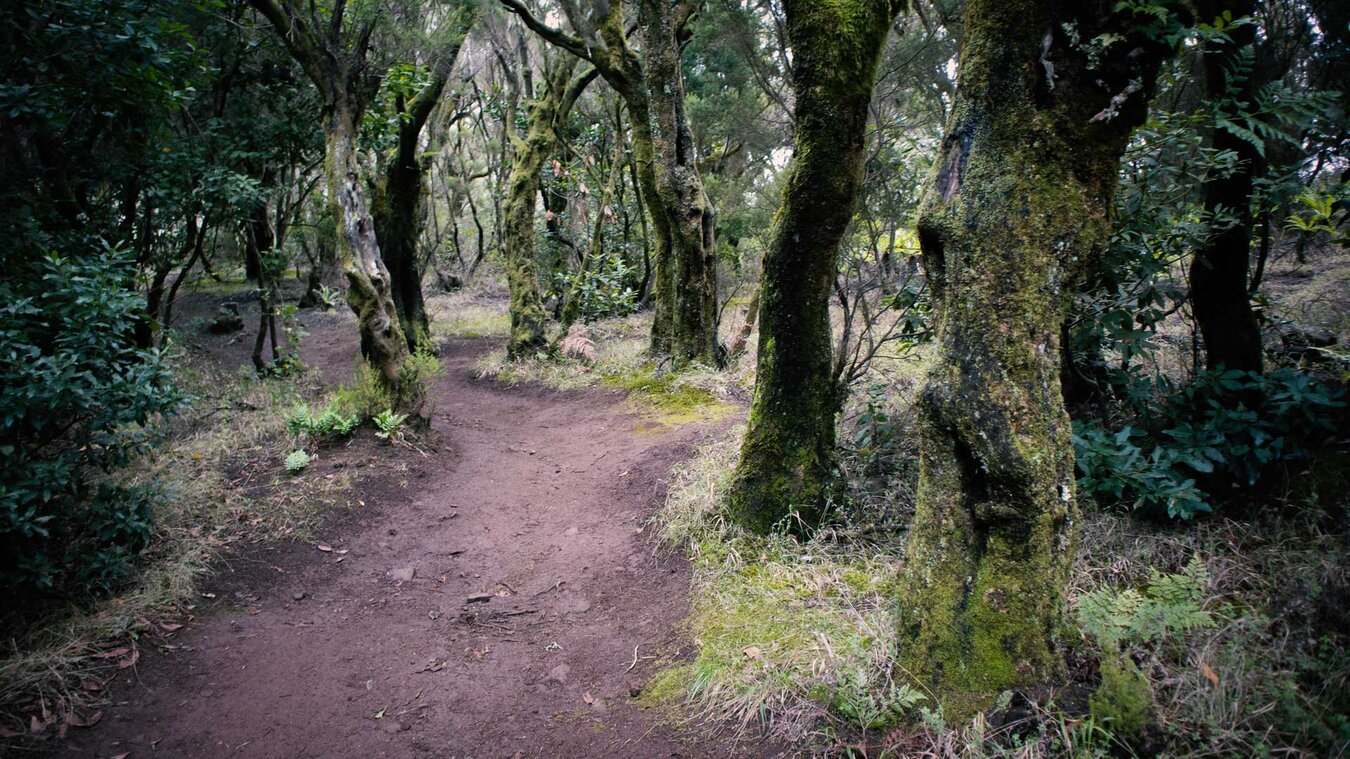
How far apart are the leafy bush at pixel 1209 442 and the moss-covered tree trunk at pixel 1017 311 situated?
1.40 meters

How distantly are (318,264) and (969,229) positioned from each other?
19322mm

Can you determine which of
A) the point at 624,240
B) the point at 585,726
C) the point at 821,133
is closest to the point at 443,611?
the point at 585,726

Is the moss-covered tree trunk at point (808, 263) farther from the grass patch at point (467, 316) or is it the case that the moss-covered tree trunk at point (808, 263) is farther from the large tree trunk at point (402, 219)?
the grass patch at point (467, 316)

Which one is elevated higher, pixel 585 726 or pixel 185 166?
pixel 185 166

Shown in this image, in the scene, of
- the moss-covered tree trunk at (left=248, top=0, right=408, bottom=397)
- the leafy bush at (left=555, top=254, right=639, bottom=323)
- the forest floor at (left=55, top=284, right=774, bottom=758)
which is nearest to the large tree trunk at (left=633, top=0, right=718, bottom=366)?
the forest floor at (left=55, top=284, right=774, bottom=758)

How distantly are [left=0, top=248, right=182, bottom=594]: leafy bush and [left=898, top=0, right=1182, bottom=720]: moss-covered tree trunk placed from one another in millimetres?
4770

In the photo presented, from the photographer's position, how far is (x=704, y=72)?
16.8 meters

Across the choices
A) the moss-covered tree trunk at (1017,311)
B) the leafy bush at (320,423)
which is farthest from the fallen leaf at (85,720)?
the moss-covered tree trunk at (1017,311)

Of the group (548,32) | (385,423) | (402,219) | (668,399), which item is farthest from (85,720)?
(402,219)

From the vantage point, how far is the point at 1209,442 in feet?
12.2

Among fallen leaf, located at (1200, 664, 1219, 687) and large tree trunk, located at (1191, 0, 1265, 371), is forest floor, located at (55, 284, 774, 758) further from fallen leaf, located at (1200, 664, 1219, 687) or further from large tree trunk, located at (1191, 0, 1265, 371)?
large tree trunk, located at (1191, 0, 1265, 371)

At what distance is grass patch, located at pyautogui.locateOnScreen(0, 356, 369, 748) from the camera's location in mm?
3598

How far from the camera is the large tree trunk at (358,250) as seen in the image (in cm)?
718

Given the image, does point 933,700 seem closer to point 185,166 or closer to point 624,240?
point 185,166
